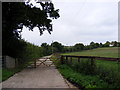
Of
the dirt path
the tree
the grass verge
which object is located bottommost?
the dirt path

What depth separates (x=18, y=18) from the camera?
704 inches

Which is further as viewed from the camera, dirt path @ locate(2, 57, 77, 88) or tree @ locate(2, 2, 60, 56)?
tree @ locate(2, 2, 60, 56)

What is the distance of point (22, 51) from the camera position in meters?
20.3

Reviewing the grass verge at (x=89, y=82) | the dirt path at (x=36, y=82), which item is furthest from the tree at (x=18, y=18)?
the grass verge at (x=89, y=82)

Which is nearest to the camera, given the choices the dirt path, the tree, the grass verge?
the grass verge

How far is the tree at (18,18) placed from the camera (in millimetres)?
18069

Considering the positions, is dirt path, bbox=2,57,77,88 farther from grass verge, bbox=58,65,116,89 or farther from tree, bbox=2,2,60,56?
tree, bbox=2,2,60,56

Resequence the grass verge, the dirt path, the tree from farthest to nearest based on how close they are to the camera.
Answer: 1. the tree
2. the dirt path
3. the grass verge

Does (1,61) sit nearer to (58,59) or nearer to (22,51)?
(22,51)

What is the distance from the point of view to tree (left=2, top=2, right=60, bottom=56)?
18.1 meters

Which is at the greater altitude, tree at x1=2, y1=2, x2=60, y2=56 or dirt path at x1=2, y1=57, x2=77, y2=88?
tree at x1=2, y1=2, x2=60, y2=56

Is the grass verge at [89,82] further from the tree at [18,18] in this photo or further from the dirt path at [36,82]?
the tree at [18,18]

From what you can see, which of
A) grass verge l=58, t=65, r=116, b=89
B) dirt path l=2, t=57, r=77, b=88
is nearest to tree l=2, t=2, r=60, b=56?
dirt path l=2, t=57, r=77, b=88

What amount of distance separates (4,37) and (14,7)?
10.8ft
